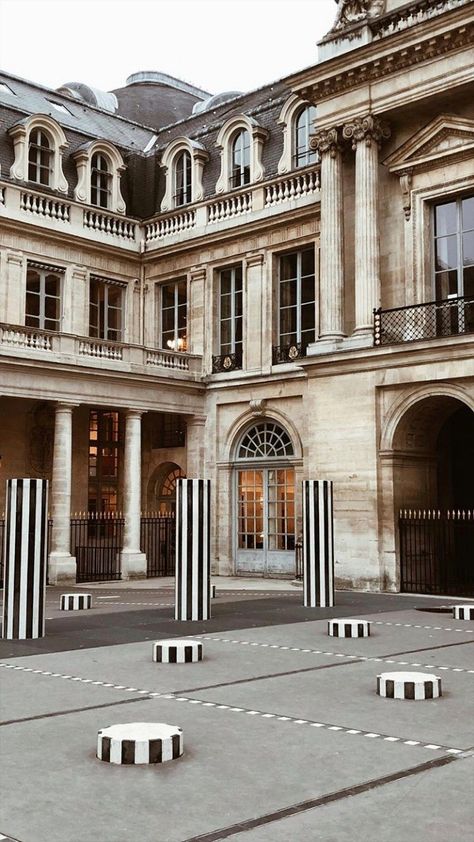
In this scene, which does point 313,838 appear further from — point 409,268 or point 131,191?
point 131,191

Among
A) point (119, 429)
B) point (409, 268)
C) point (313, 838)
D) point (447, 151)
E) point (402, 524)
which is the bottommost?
point (313, 838)

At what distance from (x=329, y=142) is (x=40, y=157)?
8966 millimetres

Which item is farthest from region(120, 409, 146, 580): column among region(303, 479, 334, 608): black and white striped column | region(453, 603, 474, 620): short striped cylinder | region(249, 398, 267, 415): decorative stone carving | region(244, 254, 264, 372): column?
region(453, 603, 474, 620): short striped cylinder

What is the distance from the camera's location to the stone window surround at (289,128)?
2614 cm

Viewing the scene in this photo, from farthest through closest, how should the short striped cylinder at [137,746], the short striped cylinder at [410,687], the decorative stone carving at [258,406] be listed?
the decorative stone carving at [258,406] → the short striped cylinder at [410,687] → the short striped cylinder at [137,746]

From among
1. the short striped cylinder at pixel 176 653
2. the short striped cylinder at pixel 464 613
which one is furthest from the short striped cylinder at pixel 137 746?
the short striped cylinder at pixel 464 613

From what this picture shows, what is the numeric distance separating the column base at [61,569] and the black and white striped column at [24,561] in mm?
10843

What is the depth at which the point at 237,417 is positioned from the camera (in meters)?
27.0

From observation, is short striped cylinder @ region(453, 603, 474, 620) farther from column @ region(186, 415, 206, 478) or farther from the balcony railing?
column @ region(186, 415, 206, 478)

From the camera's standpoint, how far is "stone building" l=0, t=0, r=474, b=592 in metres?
21.6

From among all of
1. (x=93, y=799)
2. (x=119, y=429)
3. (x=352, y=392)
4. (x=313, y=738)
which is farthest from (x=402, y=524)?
(x=93, y=799)

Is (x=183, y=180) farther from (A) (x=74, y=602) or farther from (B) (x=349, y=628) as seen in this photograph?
(B) (x=349, y=628)

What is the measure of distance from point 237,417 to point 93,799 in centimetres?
2167

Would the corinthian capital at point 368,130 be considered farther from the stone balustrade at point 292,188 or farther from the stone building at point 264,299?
→ the stone balustrade at point 292,188
